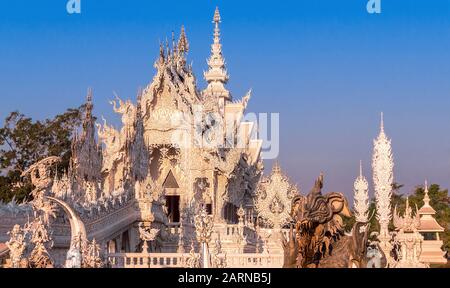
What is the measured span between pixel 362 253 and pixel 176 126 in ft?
84.1

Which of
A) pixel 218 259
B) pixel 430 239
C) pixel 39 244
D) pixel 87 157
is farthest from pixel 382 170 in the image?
pixel 39 244

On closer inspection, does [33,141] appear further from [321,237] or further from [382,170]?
[321,237]

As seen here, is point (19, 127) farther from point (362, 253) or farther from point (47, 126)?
point (362, 253)

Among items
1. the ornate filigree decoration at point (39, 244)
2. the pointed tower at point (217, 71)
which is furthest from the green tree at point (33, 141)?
the ornate filigree decoration at point (39, 244)

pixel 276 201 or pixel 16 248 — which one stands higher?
pixel 276 201

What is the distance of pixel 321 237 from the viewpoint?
17.5m

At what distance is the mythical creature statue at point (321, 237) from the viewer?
17344mm

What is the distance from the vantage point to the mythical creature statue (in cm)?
1734

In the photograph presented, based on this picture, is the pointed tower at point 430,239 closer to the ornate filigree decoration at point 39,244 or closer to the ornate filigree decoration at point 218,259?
the ornate filigree decoration at point 218,259

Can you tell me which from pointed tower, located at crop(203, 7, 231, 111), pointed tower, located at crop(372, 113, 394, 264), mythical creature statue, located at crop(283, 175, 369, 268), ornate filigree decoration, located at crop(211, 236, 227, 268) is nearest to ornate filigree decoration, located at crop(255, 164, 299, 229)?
pointed tower, located at crop(372, 113, 394, 264)
